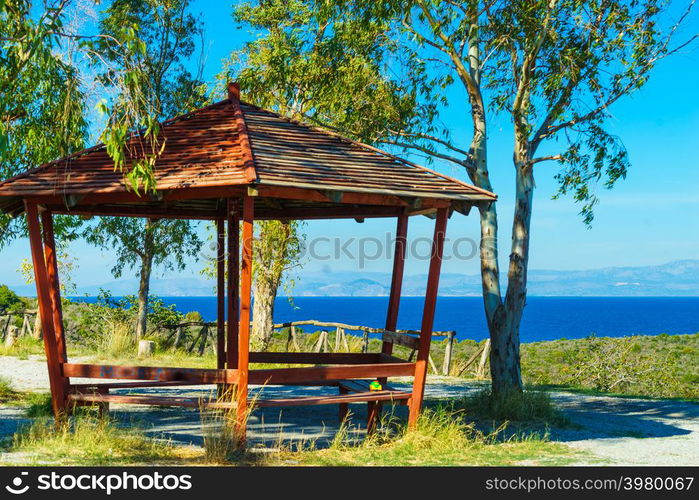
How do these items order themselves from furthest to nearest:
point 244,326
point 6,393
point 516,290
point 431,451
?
point 6,393 < point 516,290 < point 431,451 < point 244,326

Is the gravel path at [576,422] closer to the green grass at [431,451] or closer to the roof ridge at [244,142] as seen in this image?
the green grass at [431,451]

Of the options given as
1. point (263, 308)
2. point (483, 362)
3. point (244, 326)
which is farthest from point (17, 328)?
point (244, 326)

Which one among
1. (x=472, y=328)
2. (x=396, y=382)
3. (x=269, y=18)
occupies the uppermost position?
(x=269, y=18)

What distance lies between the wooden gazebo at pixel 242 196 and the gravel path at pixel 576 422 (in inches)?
31.7

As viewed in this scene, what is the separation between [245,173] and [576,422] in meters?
6.44

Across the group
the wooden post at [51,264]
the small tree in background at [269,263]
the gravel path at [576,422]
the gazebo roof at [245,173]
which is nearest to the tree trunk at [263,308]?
the small tree in background at [269,263]

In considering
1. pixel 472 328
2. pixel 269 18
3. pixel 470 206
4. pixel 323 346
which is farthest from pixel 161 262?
pixel 472 328

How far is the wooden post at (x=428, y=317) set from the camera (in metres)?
8.66

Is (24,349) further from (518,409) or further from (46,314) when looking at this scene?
(518,409)

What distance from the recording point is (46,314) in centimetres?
839

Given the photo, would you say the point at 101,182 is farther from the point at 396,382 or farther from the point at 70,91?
the point at 396,382

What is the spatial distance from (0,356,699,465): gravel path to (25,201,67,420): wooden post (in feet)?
2.85

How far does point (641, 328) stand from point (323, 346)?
9217 cm
